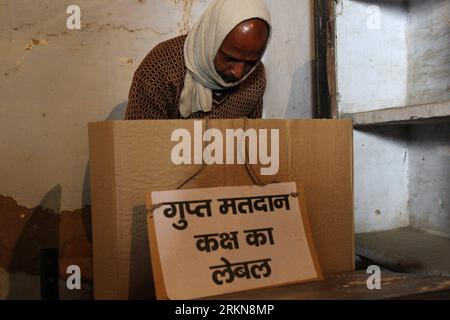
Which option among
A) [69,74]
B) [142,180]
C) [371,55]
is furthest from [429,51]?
[69,74]

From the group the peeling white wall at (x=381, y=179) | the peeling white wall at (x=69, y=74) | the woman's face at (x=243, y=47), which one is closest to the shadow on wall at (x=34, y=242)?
the peeling white wall at (x=69, y=74)

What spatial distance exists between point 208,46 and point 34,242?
893 mm

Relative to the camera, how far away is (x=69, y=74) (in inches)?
54.8

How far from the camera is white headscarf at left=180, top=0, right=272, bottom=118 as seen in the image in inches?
40.2

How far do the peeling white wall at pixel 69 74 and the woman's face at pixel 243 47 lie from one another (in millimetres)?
453

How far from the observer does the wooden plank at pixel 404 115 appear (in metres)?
0.93

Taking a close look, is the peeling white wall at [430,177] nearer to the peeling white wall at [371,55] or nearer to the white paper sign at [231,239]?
the peeling white wall at [371,55]

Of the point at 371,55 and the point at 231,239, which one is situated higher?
the point at 371,55

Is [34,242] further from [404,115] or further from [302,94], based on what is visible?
[404,115]

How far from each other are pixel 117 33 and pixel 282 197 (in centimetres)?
105

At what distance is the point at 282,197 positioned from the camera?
25.9 inches

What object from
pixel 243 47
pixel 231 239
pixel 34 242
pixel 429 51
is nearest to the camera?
pixel 231 239

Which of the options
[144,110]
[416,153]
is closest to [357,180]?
[416,153]

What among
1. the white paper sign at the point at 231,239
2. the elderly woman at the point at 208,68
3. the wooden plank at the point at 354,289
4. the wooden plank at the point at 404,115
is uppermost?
the elderly woman at the point at 208,68
